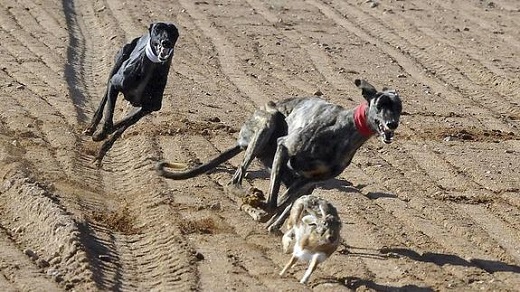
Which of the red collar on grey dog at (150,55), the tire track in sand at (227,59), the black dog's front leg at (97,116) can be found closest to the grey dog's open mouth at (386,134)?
the red collar on grey dog at (150,55)

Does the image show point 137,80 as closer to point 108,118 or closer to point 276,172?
point 108,118

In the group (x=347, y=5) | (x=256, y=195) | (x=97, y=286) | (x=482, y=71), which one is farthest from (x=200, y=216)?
(x=347, y=5)

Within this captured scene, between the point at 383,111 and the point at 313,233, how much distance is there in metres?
1.14

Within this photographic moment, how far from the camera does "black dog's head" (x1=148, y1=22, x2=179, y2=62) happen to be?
37.1ft

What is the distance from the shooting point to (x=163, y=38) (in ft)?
37.2

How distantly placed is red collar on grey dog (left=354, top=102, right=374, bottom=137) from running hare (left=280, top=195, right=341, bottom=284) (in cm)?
77

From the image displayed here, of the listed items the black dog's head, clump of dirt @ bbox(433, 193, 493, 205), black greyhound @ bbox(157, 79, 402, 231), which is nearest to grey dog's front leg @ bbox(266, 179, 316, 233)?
black greyhound @ bbox(157, 79, 402, 231)

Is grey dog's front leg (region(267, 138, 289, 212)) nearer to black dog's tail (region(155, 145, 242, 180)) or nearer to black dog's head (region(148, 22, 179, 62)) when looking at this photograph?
black dog's tail (region(155, 145, 242, 180))

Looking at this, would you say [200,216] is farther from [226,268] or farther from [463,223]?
[463,223]

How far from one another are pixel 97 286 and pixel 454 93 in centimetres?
977

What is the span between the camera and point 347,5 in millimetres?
22750

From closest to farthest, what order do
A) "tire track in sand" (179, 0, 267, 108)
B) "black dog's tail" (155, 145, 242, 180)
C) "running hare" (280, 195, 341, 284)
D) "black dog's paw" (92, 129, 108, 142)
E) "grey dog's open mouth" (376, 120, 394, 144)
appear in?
1. "running hare" (280, 195, 341, 284)
2. "grey dog's open mouth" (376, 120, 394, 144)
3. "black dog's tail" (155, 145, 242, 180)
4. "black dog's paw" (92, 129, 108, 142)
5. "tire track in sand" (179, 0, 267, 108)

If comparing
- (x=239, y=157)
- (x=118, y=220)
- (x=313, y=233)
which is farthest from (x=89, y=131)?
(x=313, y=233)

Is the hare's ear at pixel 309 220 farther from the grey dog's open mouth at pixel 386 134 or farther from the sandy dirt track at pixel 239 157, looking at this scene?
the grey dog's open mouth at pixel 386 134
